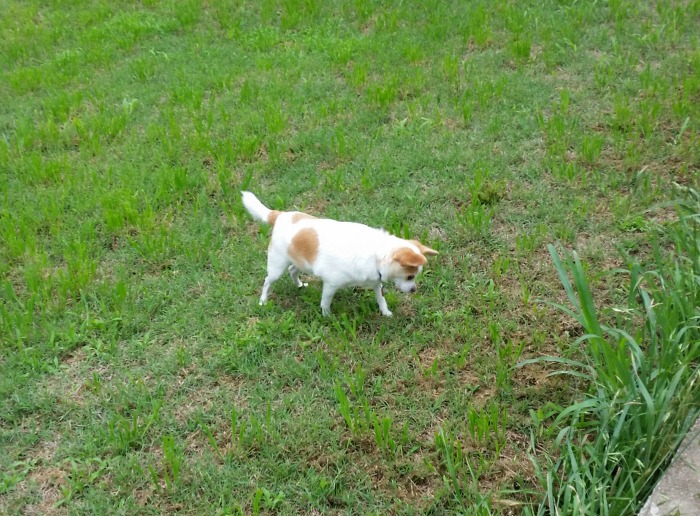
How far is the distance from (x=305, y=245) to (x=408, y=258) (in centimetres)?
62

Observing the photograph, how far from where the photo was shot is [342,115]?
601 cm

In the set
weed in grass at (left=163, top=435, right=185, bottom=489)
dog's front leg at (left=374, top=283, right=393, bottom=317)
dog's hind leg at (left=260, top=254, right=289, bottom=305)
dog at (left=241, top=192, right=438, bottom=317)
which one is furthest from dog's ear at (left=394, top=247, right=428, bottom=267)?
weed in grass at (left=163, top=435, right=185, bottom=489)

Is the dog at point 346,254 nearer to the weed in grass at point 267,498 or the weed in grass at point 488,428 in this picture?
the weed in grass at point 488,428

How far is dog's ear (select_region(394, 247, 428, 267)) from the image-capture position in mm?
3542

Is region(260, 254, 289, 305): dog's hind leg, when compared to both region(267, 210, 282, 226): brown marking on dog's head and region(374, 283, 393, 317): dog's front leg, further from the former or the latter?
region(374, 283, 393, 317): dog's front leg

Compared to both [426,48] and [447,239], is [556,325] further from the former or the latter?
[426,48]

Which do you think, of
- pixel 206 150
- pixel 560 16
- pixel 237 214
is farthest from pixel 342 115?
pixel 560 16

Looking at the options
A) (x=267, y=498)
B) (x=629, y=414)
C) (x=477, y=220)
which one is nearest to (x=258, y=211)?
(x=477, y=220)

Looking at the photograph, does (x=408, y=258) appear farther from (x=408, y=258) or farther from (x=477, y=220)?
(x=477, y=220)

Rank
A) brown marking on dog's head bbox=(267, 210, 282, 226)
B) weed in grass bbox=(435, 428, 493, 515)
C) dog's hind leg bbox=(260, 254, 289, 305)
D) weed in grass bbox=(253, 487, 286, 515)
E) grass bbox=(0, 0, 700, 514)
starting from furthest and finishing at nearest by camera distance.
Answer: brown marking on dog's head bbox=(267, 210, 282, 226), dog's hind leg bbox=(260, 254, 289, 305), grass bbox=(0, 0, 700, 514), weed in grass bbox=(253, 487, 286, 515), weed in grass bbox=(435, 428, 493, 515)

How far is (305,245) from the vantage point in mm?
3748

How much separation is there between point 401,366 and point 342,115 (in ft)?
10.1

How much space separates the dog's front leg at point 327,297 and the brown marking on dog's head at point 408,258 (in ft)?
1.55

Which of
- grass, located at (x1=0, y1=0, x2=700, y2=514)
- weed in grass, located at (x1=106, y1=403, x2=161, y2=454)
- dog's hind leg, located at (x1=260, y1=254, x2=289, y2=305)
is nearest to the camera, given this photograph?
grass, located at (x1=0, y1=0, x2=700, y2=514)
